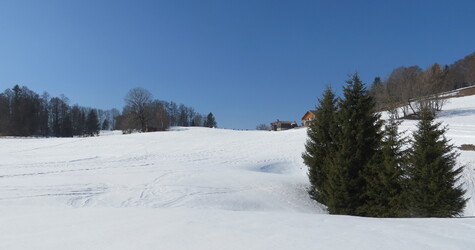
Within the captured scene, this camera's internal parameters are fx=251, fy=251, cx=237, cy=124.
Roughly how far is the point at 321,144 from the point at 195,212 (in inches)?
355

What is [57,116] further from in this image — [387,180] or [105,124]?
[387,180]

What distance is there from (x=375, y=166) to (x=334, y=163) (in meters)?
1.58

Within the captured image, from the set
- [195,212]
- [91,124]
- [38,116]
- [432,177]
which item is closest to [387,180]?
[432,177]

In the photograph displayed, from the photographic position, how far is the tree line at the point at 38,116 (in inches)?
2506

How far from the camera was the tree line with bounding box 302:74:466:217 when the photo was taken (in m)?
8.73

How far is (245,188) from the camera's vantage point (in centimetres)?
1302

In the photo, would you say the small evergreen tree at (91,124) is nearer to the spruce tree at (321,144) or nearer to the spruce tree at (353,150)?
the spruce tree at (321,144)

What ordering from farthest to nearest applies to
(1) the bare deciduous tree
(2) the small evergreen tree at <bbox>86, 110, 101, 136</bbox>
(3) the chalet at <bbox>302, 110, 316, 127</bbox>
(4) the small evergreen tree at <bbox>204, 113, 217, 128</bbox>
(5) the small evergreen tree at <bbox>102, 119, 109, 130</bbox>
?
(5) the small evergreen tree at <bbox>102, 119, 109, 130</bbox> → (4) the small evergreen tree at <bbox>204, 113, 217, 128</bbox> → (2) the small evergreen tree at <bbox>86, 110, 101, 136</bbox> → (1) the bare deciduous tree → (3) the chalet at <bbox>302, 110, 316, 127</bbox>

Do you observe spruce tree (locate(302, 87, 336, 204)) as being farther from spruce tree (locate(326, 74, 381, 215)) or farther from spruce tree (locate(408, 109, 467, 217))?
spruce tree (locate(408, 109, 467, 217))

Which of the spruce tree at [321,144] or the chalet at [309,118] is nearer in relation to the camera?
the spruce tree at [321,144]

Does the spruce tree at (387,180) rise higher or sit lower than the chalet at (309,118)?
lower

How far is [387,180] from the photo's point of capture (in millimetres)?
9766

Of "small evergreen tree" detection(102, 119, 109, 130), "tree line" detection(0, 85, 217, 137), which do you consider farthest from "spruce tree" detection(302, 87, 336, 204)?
"small evergreen tree" detection(102, 119, 109, 130)

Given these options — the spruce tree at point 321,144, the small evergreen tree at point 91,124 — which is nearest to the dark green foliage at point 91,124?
the small evergreen tree at point 91,124
